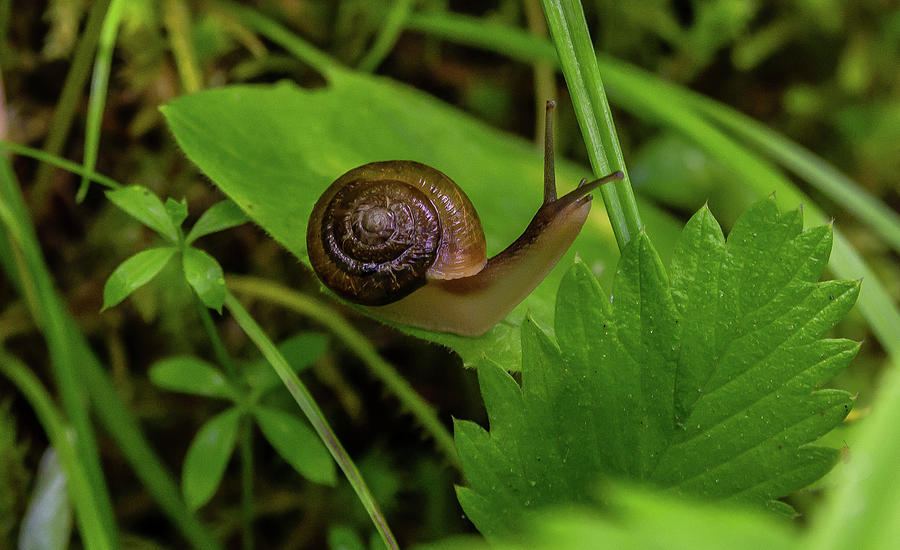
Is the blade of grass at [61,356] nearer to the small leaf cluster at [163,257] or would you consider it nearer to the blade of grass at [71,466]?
the blade of grass at [71,466]

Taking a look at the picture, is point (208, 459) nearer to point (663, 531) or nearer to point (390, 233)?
point (390, 233)

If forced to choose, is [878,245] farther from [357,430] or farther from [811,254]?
[357,430]

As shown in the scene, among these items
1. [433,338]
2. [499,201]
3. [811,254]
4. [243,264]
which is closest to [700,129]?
[499,201]

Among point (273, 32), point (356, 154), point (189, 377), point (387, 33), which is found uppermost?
point (387, 33)

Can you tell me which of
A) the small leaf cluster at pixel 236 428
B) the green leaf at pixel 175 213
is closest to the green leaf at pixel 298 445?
the small leaf cluster at pixel 236 428

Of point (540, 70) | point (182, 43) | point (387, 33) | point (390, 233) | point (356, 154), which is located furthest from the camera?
point (540, 70)

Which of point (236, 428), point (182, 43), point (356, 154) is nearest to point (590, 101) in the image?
point (356, 154)

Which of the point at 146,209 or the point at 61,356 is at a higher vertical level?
the point at 146,209
